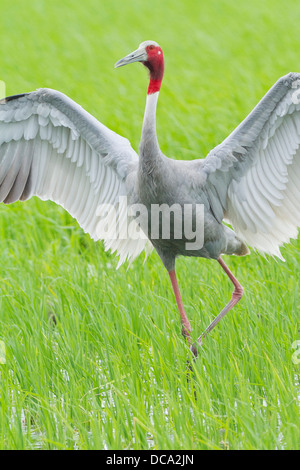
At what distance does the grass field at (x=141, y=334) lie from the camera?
362 centimetres

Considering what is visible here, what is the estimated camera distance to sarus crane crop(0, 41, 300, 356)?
180 inches

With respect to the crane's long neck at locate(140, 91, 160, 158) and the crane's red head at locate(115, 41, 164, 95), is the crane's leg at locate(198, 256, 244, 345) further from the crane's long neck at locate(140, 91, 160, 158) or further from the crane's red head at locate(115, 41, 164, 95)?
the crane's red head at locate(115, 41, 164, 95)

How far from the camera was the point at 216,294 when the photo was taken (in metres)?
5.37

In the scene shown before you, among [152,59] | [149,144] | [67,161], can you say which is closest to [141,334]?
[149,144]

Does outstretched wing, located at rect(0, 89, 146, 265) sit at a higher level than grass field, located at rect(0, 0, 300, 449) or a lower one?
higher

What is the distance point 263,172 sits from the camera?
479cm

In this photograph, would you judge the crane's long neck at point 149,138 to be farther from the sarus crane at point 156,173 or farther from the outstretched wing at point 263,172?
the outstretched wing at point 263,172

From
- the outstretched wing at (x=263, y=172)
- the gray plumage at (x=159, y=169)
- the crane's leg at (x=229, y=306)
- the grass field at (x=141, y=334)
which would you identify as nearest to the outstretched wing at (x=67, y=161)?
the gray plumage at (x=159, y=169)

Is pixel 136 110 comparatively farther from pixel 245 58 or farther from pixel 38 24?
pixel 38 24

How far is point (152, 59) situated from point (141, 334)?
5.40ft

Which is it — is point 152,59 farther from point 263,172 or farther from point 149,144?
point 263,172

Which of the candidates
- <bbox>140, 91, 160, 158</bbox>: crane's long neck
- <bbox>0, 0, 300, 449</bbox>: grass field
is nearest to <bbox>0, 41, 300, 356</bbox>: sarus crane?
<bbox>140, 91, 160, 158</bbox>: crane's long neck

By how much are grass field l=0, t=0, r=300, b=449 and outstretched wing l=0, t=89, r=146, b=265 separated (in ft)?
1.68

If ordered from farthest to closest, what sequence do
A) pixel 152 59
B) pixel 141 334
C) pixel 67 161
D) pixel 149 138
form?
pixel 67 161 → pixel 141 334 → pixel 152 59 → pixel 149 138
